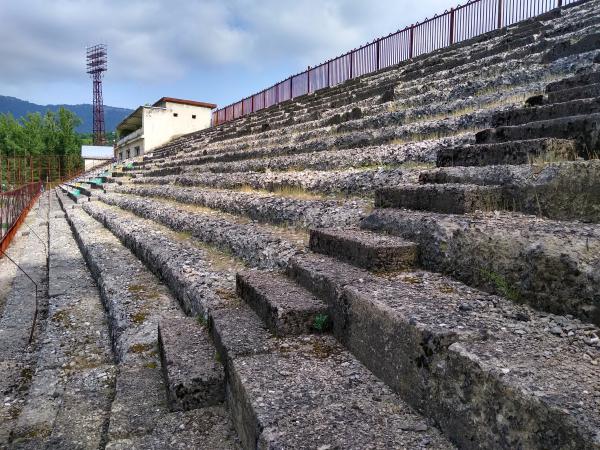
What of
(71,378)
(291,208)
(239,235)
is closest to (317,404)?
(71,378)

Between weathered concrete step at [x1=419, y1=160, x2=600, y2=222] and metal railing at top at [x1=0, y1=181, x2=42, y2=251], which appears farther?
metal railing at top at [x1=0, y1=181, x2=42, y2=251]

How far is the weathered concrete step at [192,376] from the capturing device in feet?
5.98

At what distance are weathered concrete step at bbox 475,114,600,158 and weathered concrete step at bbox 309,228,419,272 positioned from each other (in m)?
1.23

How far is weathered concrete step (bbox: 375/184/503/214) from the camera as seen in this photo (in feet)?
7.03

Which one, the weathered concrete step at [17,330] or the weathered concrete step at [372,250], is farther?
the weathered concrete step at [17,330]

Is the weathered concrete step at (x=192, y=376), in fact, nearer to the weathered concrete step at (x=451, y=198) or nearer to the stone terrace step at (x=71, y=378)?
the stone terrace step at (x=71, y=378)

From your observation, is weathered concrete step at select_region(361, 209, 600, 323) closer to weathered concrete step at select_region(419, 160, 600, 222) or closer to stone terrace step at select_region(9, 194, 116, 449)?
weathered concrete step at select_region(419, 160, 600, 222)

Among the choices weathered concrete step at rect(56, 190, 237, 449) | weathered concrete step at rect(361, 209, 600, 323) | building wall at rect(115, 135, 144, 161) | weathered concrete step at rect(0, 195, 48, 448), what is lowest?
weathered concrete step at rect(0, 195, 48, 448)

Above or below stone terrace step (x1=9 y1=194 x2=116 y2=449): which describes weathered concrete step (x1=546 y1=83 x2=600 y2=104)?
above

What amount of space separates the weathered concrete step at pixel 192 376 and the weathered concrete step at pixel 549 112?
2720 mm

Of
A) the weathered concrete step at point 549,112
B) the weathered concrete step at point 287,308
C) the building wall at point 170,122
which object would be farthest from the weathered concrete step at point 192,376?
the building wall at point 170,122

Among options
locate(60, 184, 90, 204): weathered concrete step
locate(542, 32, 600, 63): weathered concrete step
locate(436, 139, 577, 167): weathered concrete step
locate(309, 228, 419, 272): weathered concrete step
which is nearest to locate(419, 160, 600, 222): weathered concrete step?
→ locate(436, 139, 577, 167): weathered concrete step

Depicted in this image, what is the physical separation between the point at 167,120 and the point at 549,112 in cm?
2604

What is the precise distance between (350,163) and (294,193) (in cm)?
77
